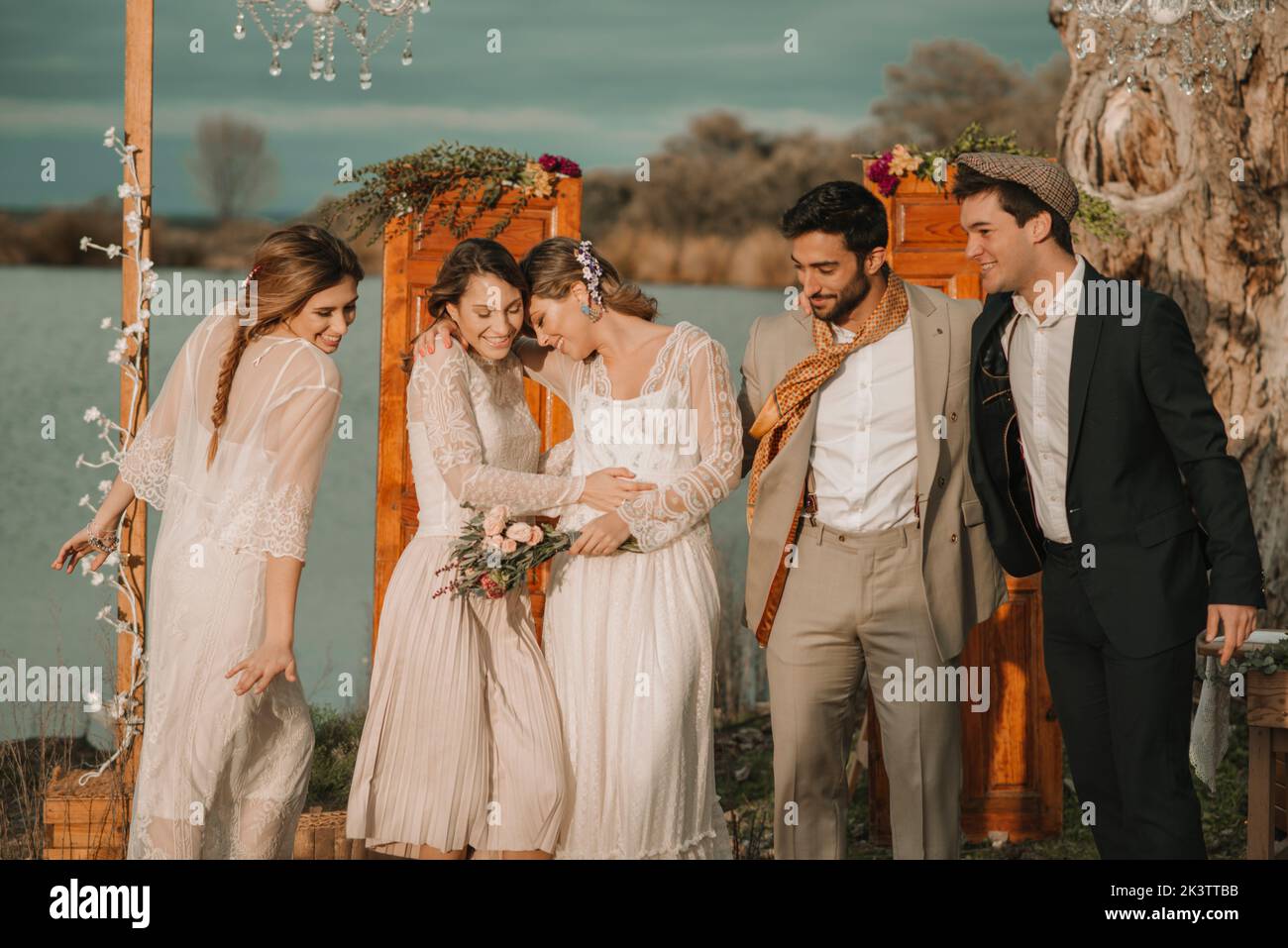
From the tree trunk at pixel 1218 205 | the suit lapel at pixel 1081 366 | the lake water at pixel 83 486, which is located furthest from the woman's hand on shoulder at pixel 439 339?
the lake water at pixel 83 486

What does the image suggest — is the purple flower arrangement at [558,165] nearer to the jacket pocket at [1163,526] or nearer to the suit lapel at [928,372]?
the suit lapel at [928,372]

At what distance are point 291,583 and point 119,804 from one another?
179 cm

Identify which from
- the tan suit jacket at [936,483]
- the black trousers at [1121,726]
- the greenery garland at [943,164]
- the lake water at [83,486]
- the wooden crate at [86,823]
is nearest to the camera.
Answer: the black trousers at [1121,726]

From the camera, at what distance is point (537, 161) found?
215 inches

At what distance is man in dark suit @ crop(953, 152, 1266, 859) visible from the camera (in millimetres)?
3518

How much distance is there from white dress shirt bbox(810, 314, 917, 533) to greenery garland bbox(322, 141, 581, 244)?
198 cm

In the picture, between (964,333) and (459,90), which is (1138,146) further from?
(459,90)

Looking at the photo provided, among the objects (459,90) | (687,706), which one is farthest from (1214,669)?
(459,90)

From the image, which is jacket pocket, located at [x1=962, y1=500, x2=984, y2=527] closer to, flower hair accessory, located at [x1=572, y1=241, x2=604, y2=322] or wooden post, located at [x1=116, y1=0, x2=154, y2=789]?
flower hair accessory, located at [x1=572, y1=241, x2=604, y2=322]

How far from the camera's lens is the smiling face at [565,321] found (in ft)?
13.0

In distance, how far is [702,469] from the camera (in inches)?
153

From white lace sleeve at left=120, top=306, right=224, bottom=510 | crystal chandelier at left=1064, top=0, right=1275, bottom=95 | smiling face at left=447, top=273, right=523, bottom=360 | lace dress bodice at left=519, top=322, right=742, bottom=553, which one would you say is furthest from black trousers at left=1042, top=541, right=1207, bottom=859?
crystal chandelier at left=1064, top=0, right=1275, bottom=95

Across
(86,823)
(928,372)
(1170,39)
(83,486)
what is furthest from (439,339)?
(83,486)

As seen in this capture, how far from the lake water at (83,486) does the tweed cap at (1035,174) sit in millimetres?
4095
